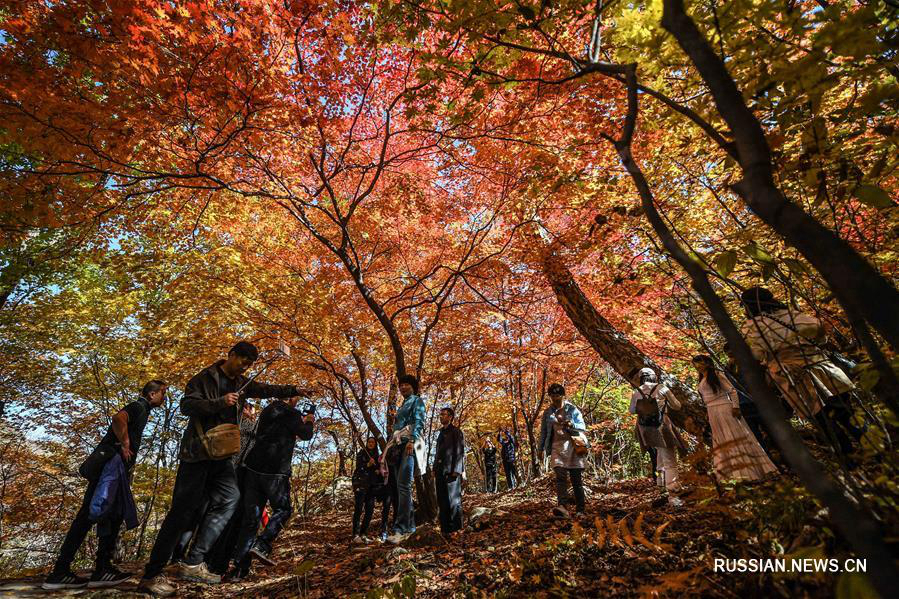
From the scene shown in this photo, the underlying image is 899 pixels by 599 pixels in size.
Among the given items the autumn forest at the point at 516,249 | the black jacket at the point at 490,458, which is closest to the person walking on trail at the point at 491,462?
the black jacket at the point at 490,458

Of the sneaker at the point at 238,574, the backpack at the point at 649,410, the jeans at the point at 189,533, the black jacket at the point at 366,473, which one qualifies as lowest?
the sneaker at the point at 238,574

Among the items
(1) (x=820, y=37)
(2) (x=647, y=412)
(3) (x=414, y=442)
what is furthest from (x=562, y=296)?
(1) (x=820, y=37)

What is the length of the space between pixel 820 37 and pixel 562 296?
607cm

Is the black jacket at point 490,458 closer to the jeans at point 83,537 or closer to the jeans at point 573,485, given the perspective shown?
the jeans at point 573,485

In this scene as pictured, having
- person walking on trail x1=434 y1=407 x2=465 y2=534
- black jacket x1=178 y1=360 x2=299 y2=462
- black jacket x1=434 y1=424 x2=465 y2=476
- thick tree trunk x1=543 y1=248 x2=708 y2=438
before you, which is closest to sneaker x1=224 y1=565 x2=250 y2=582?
black jacket x1=178 y1=360 x2=299 y2=462

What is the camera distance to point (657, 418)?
215 inches

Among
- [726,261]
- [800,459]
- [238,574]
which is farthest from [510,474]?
[800,459]

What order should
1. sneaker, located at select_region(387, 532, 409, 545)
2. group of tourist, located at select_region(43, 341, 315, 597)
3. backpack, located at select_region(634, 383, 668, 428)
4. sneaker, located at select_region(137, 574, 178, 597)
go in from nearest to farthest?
1. sneaker, located at select_region(137, 574, 178, 597)
2. group of tourist, located at select_region(43, 341, 315, 597)
3. sneaker, located at select_region(387, 532, 409, 545)
4. backpack, located at select_region(634, 383, 668, 428)

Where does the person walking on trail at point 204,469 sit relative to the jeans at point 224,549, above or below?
above

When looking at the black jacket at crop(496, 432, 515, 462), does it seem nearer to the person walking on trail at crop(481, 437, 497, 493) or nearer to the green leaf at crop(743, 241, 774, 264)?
the person walking on trail at crop(481, 437, 497, 493)

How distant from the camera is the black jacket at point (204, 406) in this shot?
3.50 metres

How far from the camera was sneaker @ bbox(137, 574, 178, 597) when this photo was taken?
3271mm

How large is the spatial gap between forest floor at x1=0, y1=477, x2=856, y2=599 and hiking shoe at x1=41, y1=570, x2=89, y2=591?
0.08 meters

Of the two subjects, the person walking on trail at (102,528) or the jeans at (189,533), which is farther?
the jeans at (189,533)
